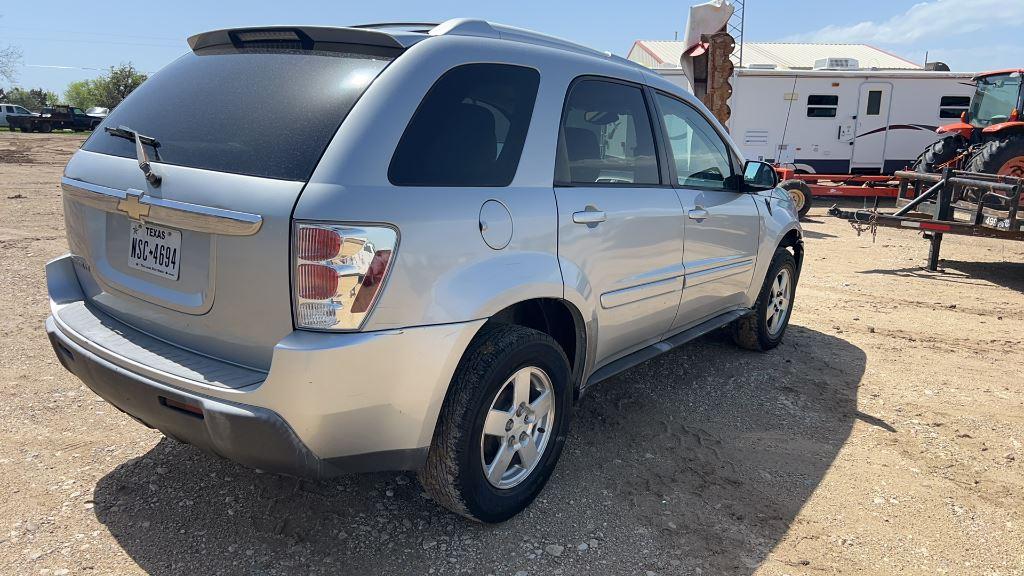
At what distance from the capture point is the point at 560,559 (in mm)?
2623

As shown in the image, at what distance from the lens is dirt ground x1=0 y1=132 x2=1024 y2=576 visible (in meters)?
2.61

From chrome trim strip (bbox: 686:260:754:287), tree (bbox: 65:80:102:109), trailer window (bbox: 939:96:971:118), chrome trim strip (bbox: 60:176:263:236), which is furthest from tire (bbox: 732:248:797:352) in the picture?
tree (bbox: 65:80:102:109)

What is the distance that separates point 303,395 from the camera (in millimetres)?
2094

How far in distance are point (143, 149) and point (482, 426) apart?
1.53 meters

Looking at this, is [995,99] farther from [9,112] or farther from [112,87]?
[112,87]

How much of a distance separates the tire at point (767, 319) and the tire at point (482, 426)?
2.42 meters

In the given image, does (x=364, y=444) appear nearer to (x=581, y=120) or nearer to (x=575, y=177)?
(x=575, y=177)

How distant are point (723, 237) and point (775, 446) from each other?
1199mm

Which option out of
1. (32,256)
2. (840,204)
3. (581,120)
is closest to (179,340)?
(581,120)

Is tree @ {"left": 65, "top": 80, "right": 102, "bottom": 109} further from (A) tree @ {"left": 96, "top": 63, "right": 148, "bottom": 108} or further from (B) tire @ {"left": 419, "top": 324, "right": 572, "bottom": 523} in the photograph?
(B) tire @ {"left": 419, "top": 324, "right": 572, "bottom": 523}

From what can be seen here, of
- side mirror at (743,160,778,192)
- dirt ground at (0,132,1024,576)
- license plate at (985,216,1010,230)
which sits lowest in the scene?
dirt ground at (0,132,1024,576)

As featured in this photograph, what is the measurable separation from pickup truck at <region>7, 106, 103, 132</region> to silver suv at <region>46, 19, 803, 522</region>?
44.7m

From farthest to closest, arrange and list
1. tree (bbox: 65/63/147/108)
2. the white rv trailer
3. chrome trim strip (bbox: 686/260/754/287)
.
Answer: tree (bbox: 65/63/147/108) < the white rv trailer < chrome trim strip (bbox: 686/260/754/287)

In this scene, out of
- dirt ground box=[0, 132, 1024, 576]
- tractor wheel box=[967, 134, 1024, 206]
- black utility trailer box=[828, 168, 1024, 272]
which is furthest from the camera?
tractor wheel box=[967, 134, 1024, 206]
